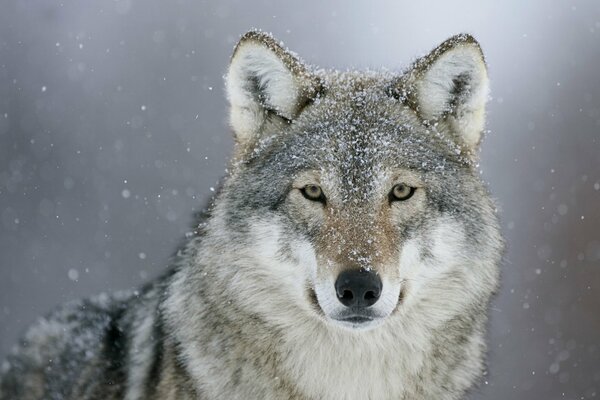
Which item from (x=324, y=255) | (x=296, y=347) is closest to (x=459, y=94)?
(x=324, y=255)

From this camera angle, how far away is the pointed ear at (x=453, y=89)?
493 centimetres

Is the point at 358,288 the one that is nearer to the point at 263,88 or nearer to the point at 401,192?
the point at 401,192

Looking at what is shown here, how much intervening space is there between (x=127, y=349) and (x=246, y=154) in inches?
48.4

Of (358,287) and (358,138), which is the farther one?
(358,138)

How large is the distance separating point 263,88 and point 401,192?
3.24ft

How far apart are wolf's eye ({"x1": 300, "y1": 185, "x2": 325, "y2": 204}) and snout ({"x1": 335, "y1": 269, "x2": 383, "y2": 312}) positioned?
0.49 metres

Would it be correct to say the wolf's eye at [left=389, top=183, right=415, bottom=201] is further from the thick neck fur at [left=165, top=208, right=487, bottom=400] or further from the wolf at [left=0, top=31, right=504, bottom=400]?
the thick neck fur at [left=165, top=208, right=487, bottom=400]

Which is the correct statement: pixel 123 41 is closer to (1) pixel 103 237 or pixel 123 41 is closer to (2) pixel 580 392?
(1) pixel 103 237

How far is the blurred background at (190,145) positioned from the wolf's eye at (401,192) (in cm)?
1083

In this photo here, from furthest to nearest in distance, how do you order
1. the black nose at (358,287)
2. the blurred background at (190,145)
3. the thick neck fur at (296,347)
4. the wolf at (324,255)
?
the blurred background at (190,145), the thick neck fur at (296,347), the wolf at (324,255), the black nose at (358,287)

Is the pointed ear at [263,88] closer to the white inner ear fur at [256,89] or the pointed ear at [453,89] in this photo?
the white inner ear fur at [256,89]

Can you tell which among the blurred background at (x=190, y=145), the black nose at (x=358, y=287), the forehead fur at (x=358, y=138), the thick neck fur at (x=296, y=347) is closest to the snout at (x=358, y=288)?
the black nose at (x=358, y=287)

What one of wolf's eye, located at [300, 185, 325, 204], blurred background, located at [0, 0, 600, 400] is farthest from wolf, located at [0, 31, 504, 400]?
blurred background, located at [0, 0, 600, 400]

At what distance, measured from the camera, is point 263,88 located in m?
5.04
